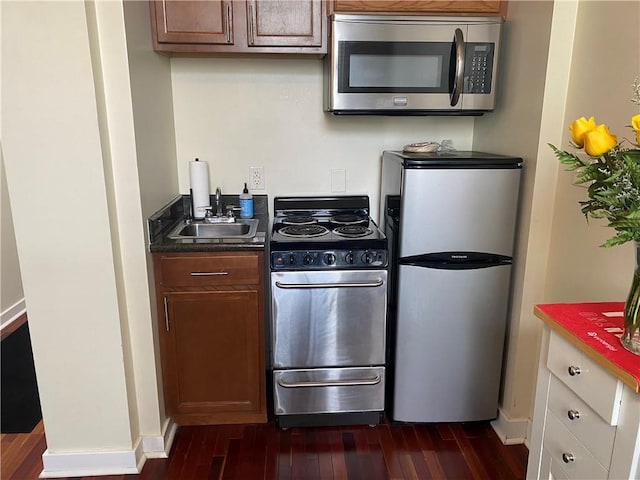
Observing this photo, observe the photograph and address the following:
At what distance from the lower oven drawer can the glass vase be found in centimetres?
124

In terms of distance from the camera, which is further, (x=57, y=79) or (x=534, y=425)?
(x=57, y=79)

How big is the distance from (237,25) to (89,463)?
6.62 feet

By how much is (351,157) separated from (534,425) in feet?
5.47

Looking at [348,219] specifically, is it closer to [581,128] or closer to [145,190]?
[145,190]

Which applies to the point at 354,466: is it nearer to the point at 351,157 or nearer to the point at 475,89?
the point at 351,157

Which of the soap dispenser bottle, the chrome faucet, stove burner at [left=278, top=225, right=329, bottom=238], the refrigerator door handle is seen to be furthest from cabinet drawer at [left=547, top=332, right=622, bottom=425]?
the chrome faucet

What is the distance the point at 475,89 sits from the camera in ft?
7.17

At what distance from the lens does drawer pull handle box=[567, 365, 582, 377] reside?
1.20 metres

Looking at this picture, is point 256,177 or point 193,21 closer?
point 193,21

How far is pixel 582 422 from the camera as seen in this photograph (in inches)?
46.9

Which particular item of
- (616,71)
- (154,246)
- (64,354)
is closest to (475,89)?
(616,71)

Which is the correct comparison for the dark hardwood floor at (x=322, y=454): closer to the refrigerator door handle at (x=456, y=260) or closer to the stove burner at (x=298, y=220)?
the refrigerator door handle at (x=456, y=260)

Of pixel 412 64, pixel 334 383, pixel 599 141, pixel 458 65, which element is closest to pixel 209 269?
pixel 334 383

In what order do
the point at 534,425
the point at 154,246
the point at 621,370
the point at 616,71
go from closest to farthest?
the point at 621,370, the point at 534,425, the point at 616,71, the point at 154,246
